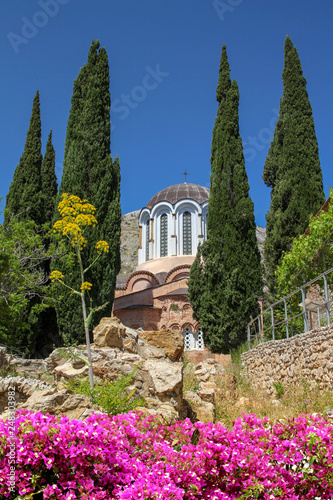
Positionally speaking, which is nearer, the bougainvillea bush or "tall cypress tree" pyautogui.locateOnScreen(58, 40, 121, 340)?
the bougainvillea bush

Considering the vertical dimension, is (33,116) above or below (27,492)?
above

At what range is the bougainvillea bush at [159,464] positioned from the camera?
103 inches

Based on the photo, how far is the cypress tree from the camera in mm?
17427

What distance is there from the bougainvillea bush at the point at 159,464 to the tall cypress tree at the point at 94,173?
450 inches

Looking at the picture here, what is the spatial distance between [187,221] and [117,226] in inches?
500

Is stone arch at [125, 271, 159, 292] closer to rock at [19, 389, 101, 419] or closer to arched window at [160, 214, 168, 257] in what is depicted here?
arched window at [160, 214, 168, 257]

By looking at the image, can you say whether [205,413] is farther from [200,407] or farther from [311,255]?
[311,255]

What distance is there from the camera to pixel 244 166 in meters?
17.3

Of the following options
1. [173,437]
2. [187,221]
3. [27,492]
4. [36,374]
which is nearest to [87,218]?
[36,374]

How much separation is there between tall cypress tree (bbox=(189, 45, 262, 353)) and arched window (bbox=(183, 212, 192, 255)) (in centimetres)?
932

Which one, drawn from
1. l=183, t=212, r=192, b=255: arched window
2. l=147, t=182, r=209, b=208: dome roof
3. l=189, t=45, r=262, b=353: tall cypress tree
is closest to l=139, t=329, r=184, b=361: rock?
l=189, t=45, r=262, b=353: tall cypress tree

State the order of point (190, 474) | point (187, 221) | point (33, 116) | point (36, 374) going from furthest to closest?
1. point (187, 221)
2. point (33, 116)
3. point (36, 374)
4. point (190, 474)

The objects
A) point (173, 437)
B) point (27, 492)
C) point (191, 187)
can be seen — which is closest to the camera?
point (27, 492)

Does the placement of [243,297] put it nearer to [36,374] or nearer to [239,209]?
[239,209]
